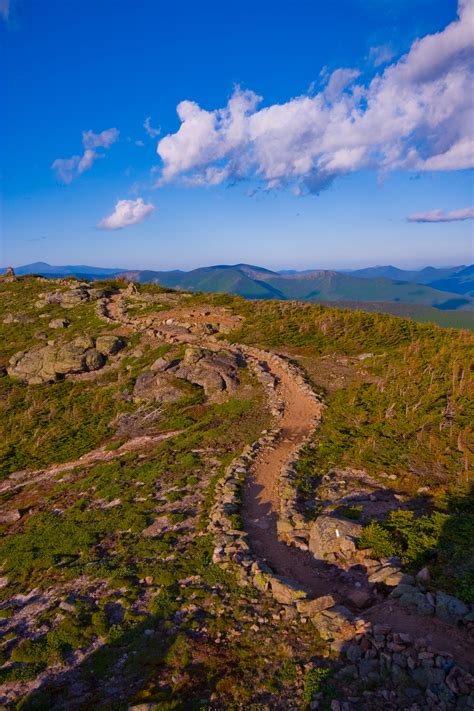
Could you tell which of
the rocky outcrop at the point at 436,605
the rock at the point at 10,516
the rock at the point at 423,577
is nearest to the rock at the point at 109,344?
the rock at the point at 10,516

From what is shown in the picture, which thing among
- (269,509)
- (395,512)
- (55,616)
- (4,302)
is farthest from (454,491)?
(4,302)

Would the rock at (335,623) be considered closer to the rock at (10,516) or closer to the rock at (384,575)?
the rock at (384,575)

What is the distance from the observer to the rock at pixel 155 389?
31.8 m

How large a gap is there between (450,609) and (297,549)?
5.56 metres

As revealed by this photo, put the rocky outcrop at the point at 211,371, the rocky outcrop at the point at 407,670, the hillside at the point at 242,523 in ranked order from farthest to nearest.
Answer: the rocky outcrop at the point at 211,371 → the hillside at the point at 242,523 → the rocky outcrop at the point at 407,670

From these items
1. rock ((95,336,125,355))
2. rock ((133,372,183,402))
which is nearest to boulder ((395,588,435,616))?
rock ((133,372,183,402))

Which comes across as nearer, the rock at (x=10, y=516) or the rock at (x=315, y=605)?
the rock at (x=315, y=605)

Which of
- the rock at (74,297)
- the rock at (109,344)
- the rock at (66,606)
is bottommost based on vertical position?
the rock at (66,606)

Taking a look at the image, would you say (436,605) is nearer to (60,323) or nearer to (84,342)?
(84,342)

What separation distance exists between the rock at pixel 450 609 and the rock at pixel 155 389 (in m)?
23.3

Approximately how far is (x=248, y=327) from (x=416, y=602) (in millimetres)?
33525

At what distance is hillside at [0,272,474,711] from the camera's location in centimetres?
945

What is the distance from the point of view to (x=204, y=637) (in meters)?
10.6

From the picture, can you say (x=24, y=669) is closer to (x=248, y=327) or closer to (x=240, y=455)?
(x=240, y=455)
